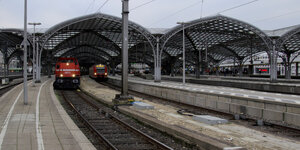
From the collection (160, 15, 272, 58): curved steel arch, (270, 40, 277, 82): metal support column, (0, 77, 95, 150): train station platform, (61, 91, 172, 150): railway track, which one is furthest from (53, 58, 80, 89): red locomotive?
(270, 40, 277, 82): metal support column

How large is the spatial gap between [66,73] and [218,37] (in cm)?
4286

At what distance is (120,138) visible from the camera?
358 inches

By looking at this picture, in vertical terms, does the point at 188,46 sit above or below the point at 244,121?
above

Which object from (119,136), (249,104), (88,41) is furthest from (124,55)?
(88,41)

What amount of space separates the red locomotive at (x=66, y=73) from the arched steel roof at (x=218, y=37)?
16672mm

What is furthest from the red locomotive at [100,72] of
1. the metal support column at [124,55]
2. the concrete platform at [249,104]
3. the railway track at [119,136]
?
the railway track at [119,136]

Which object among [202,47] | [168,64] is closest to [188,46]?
[202,47]

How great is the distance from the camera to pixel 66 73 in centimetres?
2936

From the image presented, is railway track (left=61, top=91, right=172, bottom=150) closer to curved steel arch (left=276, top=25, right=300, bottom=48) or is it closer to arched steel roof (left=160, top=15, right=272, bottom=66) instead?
arched steel roof (left=160, top=15, right=272, bottom=66)

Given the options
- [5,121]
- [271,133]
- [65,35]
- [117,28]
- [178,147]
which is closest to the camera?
[178,147]

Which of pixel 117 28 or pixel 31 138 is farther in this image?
pixel 117 28

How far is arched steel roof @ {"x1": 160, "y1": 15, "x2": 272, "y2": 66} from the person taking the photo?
4341 centimetres

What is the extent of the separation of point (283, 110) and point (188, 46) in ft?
187

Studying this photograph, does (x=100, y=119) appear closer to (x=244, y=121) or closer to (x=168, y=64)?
(x=244, y=121)
